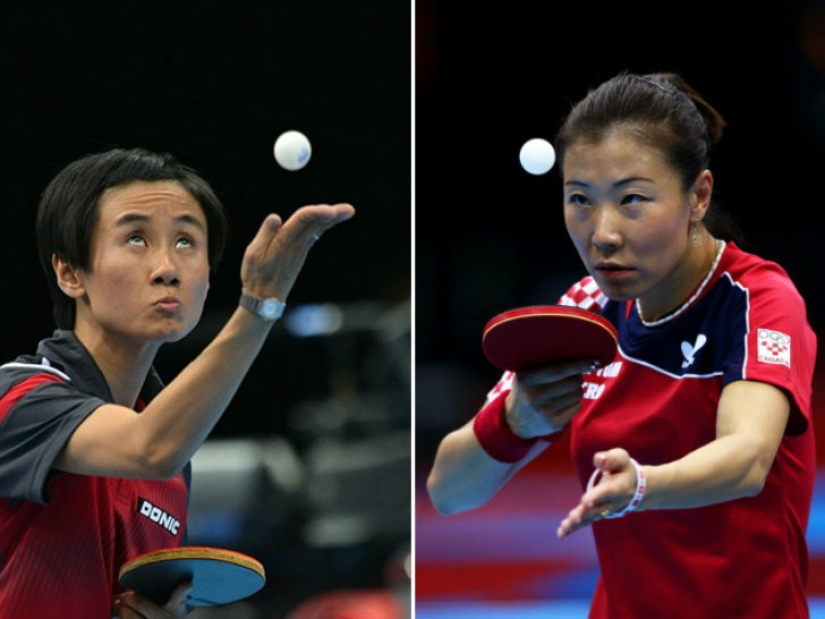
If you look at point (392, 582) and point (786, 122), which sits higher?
point (786, 122)

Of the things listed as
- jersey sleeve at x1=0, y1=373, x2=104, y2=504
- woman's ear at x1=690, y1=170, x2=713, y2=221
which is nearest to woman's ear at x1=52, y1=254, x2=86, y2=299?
jersey sleeve at x1=0, y1=373, x2=104, y2=504

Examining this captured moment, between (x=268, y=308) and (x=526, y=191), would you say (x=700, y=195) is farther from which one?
(x=526, y=191)

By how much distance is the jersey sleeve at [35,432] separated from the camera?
2186 millimetres

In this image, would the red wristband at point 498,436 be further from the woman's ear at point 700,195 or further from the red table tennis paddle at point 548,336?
the woman's ear at point 700,195

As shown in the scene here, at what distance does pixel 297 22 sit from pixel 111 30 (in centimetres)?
60

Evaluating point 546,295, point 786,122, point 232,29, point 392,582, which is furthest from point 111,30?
point 786,122

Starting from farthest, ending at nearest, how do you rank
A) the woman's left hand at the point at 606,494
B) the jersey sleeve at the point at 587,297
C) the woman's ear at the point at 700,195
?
1. the jersey sleeve at the point at 587,297
2. the woman's ear at the point at 700,195
3. the woman's left hand at the point at 606,494

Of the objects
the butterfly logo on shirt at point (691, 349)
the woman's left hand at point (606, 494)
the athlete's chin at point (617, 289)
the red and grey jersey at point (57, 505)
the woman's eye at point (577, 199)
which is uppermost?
the woman's eye at point (577, 199)

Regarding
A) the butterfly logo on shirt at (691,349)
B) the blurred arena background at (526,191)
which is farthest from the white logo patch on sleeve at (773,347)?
the blurred arena background at (526,191)

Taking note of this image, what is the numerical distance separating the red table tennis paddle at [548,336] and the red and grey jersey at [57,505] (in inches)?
27.4

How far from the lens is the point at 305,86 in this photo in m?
4.30

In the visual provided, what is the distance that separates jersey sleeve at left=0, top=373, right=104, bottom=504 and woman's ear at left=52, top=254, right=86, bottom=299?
28 centimetres

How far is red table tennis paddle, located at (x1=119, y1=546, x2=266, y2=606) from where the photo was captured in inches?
88.9

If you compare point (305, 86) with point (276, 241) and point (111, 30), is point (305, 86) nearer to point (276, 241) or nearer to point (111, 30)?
point (111, 30)
